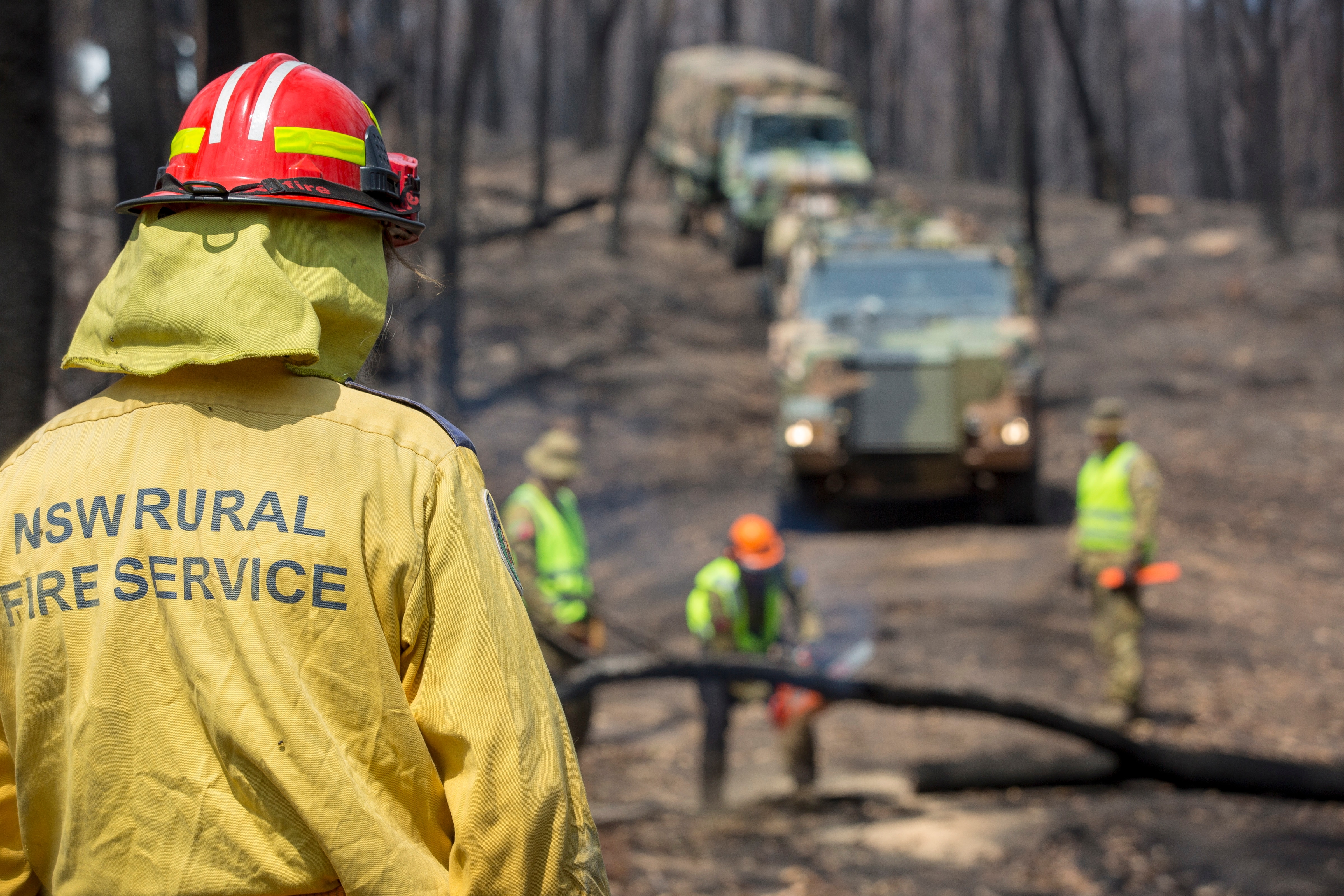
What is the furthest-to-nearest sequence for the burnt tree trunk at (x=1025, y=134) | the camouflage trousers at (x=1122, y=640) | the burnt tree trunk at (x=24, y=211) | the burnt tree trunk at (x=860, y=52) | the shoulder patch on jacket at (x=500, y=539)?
1. the burnt tree trunk at (x=860, y=52)
2. the burnt tree trunk at (x=1025, y=134)
3. the camouflage trousers at (x=1122, y=640)
4. the burnt tree trunk at (x=24, y=211)
5. the shoulder patch on jacket at (x=500, y=539)

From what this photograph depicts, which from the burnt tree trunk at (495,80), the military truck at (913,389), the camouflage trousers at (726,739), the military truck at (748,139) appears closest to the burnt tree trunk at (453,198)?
the military truck at (913,389)

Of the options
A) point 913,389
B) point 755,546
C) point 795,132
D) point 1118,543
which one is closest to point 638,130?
point 795,132

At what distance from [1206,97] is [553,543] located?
34578mm

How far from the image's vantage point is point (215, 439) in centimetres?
148

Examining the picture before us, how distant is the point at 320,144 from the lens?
1.57m

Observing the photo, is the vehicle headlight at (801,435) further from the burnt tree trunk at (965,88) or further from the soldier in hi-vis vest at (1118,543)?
the burnt tree trunk at (965,88)

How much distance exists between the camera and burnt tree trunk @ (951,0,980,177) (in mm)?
34688

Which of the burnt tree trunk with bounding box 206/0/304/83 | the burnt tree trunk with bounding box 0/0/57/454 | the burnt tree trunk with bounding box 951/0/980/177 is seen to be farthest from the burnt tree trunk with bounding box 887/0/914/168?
the burnt tree trunk with bounding box 0/0/57/454

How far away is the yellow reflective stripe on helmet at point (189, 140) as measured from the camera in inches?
62.3

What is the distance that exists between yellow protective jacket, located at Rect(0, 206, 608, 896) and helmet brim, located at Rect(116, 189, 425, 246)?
224 mm

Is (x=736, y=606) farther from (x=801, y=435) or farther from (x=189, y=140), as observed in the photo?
(x=189, y=140)

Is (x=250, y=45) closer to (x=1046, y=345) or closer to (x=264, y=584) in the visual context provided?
(x=264, y=584)

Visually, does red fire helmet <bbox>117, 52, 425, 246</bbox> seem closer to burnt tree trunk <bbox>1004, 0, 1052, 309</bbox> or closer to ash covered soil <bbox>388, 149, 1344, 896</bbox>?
ash covered soil <bbox>388, 149, 1344, 896</bbox>

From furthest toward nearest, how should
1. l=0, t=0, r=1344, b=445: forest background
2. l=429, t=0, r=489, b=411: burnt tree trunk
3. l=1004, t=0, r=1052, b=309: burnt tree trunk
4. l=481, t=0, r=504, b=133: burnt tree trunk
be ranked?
l=481, t=0, r=504, b=133: burnt tree trunk → l=1004, t=0, r=1052, b=309: burnt tree trunk → l=429, t=0, r=489, b=411: burnt tree trunk → l=0, t=0, r=1344, b=445: forest background
